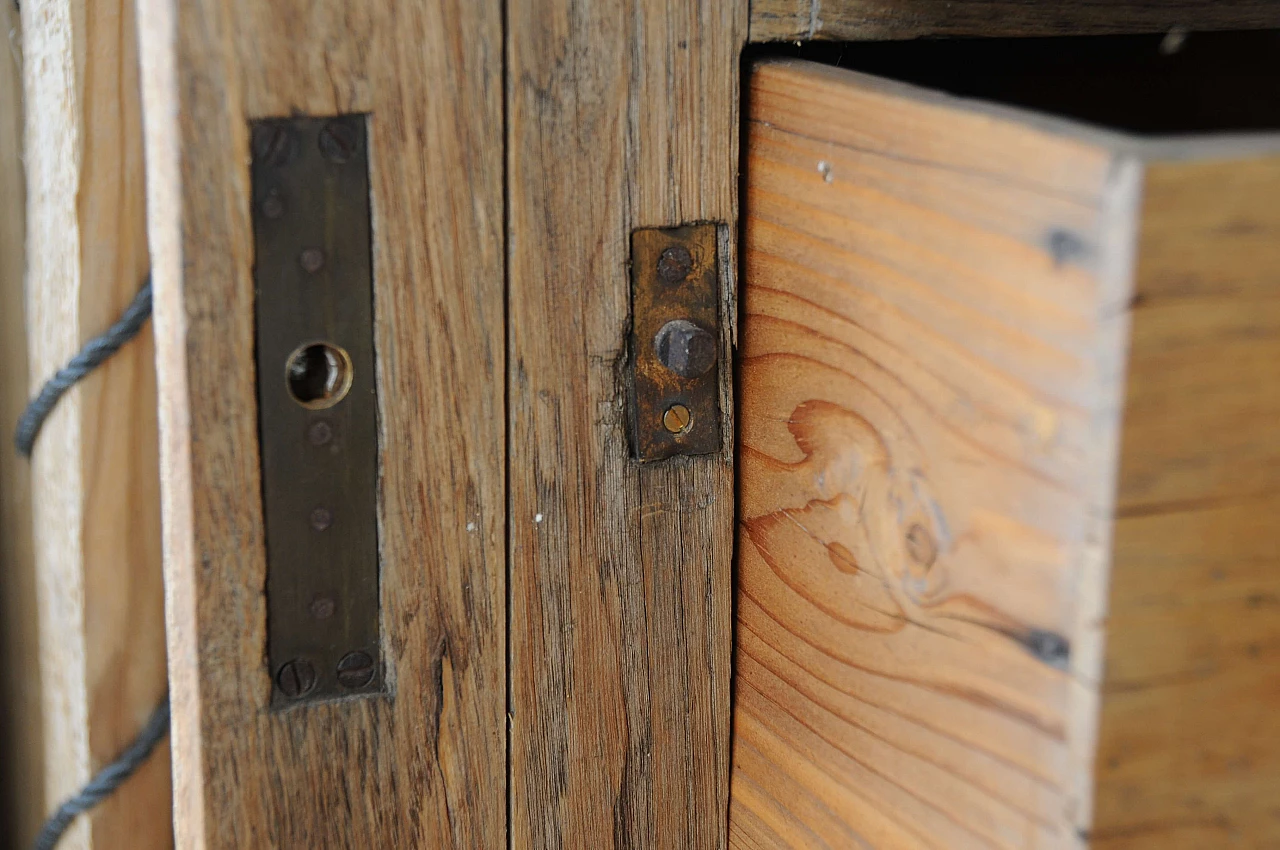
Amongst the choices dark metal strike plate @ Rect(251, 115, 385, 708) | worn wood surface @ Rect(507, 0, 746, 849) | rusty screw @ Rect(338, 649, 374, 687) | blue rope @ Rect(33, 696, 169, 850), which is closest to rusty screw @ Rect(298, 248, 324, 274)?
dark metal strike plate @ Rect(251, 115, 385, 708)

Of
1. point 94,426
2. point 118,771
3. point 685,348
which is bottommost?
point 118,771

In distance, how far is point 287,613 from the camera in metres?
0.71

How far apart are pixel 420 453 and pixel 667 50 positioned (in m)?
0.28

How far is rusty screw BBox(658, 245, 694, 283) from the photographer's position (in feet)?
2.48

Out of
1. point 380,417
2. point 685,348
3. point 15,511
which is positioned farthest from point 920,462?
point 15,511

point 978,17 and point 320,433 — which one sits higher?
point 978,17

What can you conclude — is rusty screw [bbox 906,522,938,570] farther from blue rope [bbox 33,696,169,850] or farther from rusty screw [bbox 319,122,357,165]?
blue rope [bbox 33,696,169,850]

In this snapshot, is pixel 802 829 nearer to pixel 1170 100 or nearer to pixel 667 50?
pixel 667 50

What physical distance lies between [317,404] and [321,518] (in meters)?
0.07

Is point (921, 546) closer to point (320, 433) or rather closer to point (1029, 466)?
point (1029, 466)

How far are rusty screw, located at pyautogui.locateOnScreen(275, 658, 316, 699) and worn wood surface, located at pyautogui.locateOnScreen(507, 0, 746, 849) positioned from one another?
12 cm

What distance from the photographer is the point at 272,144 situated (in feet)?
2.17

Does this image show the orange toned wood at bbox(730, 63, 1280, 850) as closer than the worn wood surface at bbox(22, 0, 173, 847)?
Yes

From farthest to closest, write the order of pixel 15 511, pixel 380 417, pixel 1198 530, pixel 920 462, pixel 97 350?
pixel 15 511
pixel 97 350
pixel 380 417
pixel 920 462
pixel 1198 530
